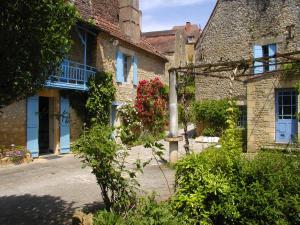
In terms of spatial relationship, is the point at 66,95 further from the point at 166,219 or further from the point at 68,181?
the point at 166,219

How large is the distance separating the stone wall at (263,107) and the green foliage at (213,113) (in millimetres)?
3093

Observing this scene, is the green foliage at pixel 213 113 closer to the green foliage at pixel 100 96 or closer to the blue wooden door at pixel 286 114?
the blue wooden door at pixel 286 114

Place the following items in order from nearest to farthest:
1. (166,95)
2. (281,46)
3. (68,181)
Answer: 1. (68,181)
2. (281,46)
3. (166,95)

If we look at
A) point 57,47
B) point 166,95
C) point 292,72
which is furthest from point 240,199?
point 166,95

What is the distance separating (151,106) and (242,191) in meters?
14.0

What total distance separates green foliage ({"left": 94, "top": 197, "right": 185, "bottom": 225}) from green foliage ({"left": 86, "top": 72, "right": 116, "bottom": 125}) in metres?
10.1

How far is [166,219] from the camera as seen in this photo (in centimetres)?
421

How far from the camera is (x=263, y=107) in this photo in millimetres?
14164

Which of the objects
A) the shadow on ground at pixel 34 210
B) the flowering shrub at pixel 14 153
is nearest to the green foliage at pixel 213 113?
the flowering shrub at pixel 14 153

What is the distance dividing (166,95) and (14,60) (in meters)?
16.8

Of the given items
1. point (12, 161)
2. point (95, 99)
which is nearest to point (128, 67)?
point (95, 99)

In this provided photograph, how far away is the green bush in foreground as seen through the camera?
4512 mm

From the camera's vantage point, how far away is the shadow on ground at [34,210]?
18.7ft

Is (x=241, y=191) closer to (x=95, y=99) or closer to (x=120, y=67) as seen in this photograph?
(x=95, y=99)
